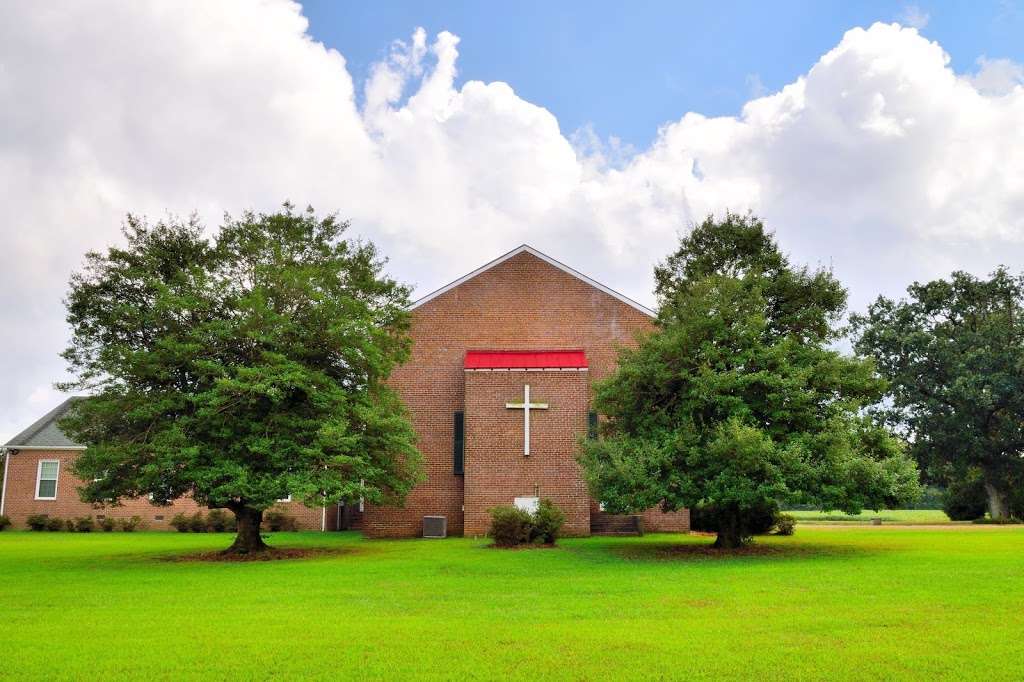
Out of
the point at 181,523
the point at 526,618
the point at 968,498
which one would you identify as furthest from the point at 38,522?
the point at 968,498

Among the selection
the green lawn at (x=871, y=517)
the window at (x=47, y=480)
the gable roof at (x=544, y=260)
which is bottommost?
the green lawn at (x=871, y=517)

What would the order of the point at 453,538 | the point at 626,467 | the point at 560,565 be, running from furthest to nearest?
1. the point at 453,538
2. the point at 626,467
3. the point at 560,565

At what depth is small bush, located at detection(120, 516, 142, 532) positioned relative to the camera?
40.2 metres

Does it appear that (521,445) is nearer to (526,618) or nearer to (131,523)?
(526,618)

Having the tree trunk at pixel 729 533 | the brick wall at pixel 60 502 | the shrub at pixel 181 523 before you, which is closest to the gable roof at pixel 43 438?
the brick wall at pixel 60 502

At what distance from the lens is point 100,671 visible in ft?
28.3

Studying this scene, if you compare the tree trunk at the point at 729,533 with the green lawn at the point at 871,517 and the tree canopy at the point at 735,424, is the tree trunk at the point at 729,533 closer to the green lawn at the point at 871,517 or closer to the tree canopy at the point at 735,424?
the tree canopy at the point at 735,424

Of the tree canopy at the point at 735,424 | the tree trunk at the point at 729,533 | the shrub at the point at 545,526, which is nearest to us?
the tree canopy at the point at 735,424

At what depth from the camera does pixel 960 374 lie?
46.6 meters

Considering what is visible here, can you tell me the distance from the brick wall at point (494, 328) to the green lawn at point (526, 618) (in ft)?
41.0

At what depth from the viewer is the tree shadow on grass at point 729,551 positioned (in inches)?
837

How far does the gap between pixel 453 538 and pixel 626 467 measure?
38.2ft

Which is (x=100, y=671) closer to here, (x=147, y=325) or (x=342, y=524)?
(x=147, y=325)

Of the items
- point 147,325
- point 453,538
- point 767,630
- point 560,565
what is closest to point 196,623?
point 767,630
